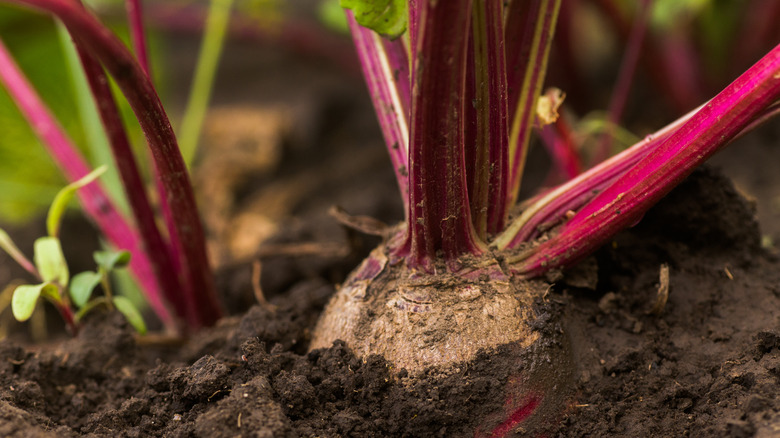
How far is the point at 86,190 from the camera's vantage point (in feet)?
4.86

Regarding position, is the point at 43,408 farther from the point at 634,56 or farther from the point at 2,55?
the point at 634,56

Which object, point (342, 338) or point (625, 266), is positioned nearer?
point (342, 338)

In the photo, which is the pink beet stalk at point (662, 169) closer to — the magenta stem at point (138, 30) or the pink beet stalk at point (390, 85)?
the pink beet stalk at point (390, 85)

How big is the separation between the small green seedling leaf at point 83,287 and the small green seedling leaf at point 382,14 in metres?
0.64

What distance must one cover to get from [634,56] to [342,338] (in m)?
1.33

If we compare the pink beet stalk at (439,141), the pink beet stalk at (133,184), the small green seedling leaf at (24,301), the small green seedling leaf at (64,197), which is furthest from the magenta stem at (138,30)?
the pink beet stalk at (439,141)

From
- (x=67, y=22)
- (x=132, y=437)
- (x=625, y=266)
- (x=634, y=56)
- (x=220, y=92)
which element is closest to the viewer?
(x=67, y=22)

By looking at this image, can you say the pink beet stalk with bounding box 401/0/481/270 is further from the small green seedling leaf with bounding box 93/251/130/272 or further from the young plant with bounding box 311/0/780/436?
the small green seedling leaf with bounding box 93/251/130/272

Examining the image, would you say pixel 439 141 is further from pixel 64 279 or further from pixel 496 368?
pixel 64 279

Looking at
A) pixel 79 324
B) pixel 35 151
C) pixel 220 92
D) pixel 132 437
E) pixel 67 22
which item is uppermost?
pixel 220 92

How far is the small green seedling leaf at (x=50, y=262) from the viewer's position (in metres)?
1.14

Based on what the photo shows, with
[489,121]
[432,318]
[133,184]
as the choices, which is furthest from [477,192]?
[133,184]

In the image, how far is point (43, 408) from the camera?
1.02 m

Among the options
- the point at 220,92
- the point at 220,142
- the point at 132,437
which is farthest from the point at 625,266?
the point at 220,92
